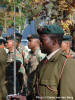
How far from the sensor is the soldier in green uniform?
3213mm

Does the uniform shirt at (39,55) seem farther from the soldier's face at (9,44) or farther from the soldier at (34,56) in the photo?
the soldier's face at (9,44)

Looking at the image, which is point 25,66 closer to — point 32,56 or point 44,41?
point 32,56

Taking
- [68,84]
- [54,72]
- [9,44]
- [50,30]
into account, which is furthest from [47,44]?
[9,44]

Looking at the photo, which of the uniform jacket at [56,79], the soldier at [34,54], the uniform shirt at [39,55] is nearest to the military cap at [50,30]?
the uniform jacket at [56,79]

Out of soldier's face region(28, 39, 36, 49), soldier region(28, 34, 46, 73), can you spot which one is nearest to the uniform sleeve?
soldier region(28, 34, 46, 73)

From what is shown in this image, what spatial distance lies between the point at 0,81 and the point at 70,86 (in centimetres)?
232

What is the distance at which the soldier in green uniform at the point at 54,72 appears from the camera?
10.5 ft

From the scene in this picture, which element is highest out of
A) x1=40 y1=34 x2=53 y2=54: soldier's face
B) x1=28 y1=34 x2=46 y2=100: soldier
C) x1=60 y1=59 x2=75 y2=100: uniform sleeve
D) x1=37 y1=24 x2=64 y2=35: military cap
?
x1=37 y1=24 x2=64 y2=35: military cap

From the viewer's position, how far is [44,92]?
3334 millimetres

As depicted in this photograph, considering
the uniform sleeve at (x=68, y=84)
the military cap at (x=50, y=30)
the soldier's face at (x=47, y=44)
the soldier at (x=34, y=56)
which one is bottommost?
the soldier at (x=34, y=56)

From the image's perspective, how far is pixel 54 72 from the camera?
3299 mm

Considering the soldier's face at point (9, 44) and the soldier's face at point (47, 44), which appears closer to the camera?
the soldier's face at point (47, 44)

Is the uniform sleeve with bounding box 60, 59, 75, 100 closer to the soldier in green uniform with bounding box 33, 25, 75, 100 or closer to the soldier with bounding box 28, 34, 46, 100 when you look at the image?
the soldier in green uniform with bounding box 33, 25, 75, 100

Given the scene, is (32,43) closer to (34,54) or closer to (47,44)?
(34,54)
